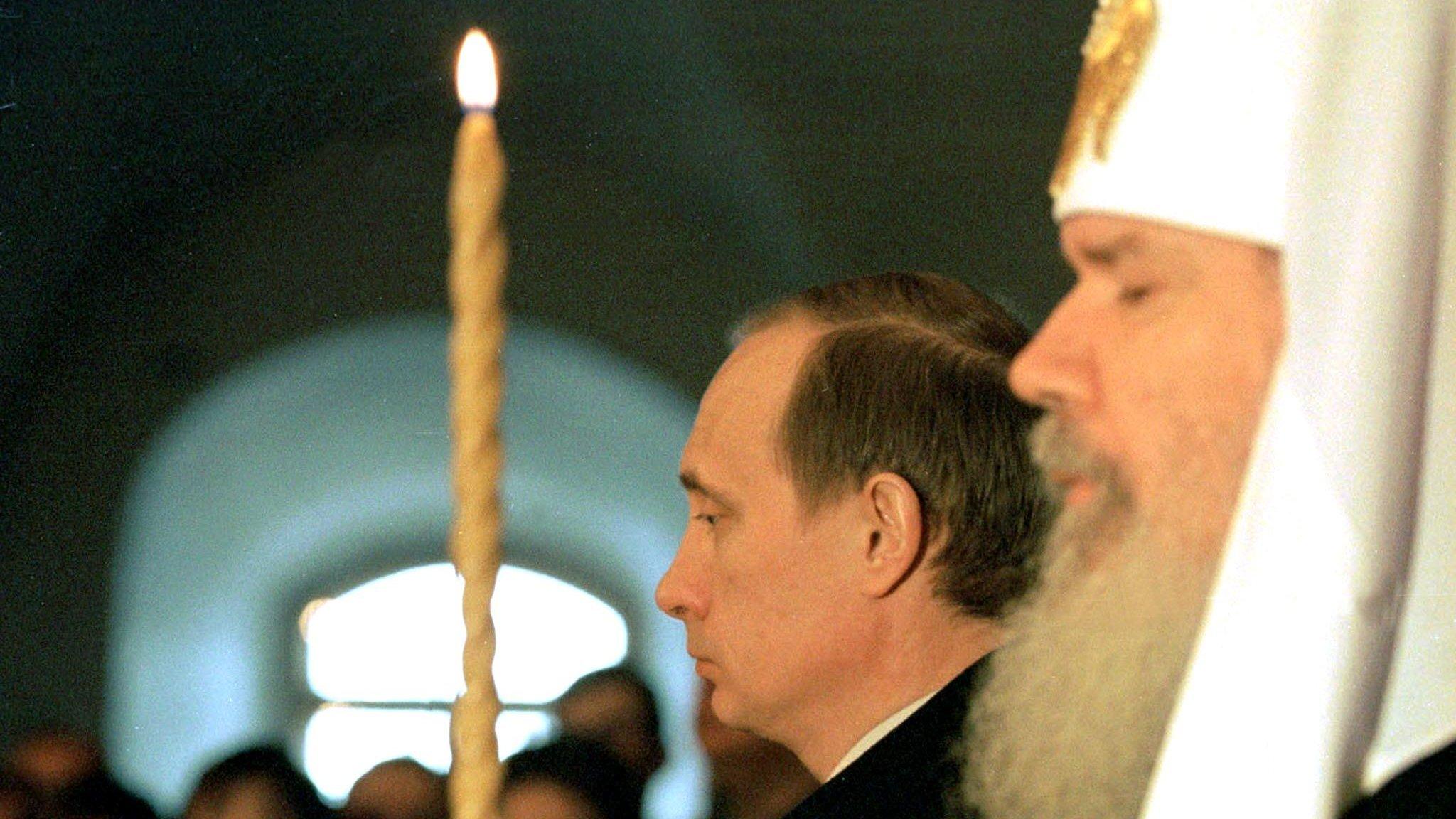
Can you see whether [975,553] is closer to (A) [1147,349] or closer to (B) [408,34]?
(A) [1147,349]

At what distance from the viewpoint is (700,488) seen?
1561mm

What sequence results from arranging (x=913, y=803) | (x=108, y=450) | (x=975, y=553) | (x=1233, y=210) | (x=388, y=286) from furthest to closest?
(x=108, y=450)
(x=388, y=286)
(x=975, y=553)
(x=913, y=803)
(x=1233, y=210)

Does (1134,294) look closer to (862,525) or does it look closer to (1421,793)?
(1421,793)

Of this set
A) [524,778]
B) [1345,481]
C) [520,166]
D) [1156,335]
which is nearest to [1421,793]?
[1345,481]

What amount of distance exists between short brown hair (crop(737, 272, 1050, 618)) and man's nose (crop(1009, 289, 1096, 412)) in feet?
1.44

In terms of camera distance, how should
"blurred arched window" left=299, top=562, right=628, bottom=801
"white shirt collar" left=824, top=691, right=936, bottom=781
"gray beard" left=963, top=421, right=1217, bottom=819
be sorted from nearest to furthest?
1. "gray beard" left=963, top=421, right=1217, bottom=819
2. "white shirt collar" left=824, top=691, right=936, bottom=781
3. "blurred arched window" left=299, top=562, right=628, bottom=801

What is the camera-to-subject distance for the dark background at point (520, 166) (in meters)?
2.37

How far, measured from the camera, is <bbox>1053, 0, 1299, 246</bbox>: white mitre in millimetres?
926

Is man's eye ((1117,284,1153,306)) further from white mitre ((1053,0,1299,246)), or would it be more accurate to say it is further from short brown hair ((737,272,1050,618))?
short brown hair ((737,272,1050,618))

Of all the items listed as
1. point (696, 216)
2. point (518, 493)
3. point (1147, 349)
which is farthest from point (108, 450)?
point (1147, 349)

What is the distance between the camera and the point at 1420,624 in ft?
2.68

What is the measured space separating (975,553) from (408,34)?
139 centimetres

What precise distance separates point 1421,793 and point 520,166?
1842 millimetres

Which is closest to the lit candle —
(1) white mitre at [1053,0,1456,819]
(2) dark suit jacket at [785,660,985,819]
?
(1) white mitre at [1053,0,1456,819]
